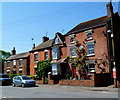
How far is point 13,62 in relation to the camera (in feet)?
157

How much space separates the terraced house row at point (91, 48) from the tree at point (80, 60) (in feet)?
1.22

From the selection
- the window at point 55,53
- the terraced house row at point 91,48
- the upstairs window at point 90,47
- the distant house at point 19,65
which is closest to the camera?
the terraced house row at point 91,48

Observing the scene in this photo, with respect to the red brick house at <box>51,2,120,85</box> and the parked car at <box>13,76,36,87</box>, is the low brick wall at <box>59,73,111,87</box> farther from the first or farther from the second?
the parked car at <box>13,76,36,87</box>

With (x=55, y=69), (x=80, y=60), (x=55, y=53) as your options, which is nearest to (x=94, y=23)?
(x=80, y=60)

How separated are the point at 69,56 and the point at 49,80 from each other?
5.57 meters

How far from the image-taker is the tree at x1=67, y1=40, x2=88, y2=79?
27203 mm

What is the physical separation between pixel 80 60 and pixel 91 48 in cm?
257

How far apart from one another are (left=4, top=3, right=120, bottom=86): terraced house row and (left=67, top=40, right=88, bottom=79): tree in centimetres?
37

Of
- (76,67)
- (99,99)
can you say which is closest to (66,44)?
(76,67)

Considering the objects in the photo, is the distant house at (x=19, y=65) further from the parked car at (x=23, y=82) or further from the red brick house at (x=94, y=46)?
the parked car at (x=23, y=82)

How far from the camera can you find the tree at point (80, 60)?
27.2 meters

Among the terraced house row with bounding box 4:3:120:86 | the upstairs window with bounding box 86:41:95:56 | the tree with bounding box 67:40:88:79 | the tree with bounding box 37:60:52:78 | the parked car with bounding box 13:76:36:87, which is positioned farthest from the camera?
the tree with bounding box 37:60:52:78

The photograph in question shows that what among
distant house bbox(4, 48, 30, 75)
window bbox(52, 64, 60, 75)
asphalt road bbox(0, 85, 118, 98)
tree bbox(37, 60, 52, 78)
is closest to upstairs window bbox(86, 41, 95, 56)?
window bbox(52, 64, 60, 75)

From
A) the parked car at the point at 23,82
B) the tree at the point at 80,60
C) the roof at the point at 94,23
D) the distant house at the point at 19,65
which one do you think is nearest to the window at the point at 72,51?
the tree at the point at 80,60
